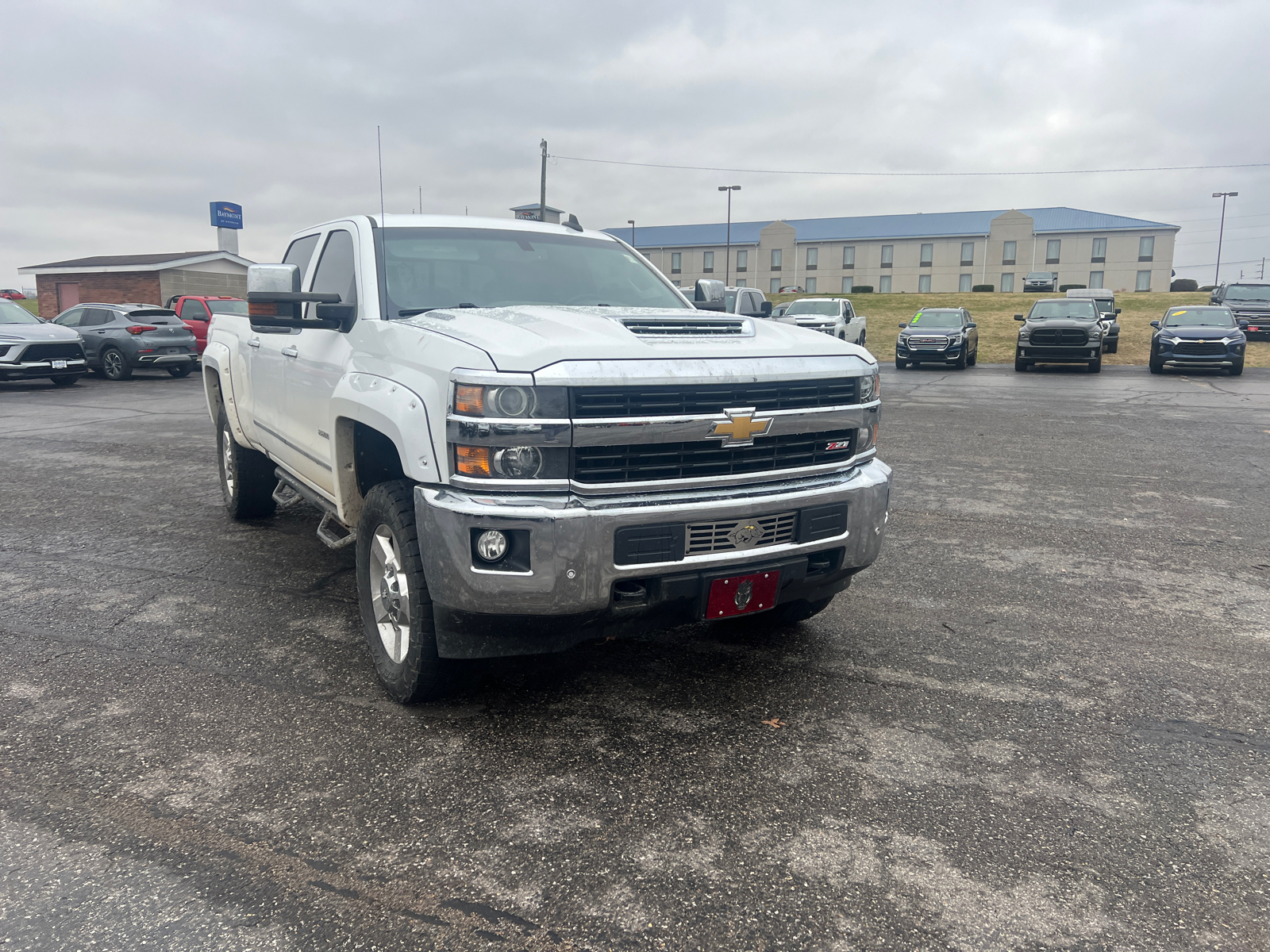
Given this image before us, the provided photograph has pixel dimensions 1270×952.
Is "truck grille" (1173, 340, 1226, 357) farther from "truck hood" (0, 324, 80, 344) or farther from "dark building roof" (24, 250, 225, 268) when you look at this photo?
"dark building roof" (24, 250, 225, 268)

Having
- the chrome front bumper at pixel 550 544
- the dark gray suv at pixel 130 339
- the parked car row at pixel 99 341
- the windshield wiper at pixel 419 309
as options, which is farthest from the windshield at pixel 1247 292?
the chrome front bumper at pixel 550 544

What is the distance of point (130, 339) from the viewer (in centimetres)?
2002

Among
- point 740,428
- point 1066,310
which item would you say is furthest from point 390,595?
point 1066,310

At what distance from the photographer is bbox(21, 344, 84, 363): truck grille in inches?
711

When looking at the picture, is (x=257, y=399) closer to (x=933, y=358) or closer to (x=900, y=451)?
(x=900, y=451)

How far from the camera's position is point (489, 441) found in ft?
9.85

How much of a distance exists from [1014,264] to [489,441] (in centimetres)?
8468

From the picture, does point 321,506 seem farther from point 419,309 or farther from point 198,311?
point 198,311

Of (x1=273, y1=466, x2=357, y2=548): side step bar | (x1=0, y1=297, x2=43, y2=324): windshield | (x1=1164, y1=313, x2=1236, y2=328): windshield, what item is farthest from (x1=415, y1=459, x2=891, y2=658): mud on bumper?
(x1=1164, y1=313, x2=1236, y2=328): windshield

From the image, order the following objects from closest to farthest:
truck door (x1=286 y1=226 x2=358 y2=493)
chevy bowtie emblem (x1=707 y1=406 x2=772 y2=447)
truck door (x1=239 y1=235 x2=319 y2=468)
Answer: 1. chevy bowtie emblem (x1=707 y1=406 x2=772 y2=447)
2. truck door (x1=286 y1=226 x2=358 y2=493)
3. truck door (x1=239 y1=235 x2=319 y2=468)

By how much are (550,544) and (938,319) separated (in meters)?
24.7

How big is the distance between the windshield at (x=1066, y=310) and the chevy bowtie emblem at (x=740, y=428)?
22656 mm

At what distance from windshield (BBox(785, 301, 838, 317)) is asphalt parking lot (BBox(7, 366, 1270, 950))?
22002mm

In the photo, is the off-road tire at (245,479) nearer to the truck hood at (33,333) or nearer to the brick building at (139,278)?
the truck hood at (33,333)
